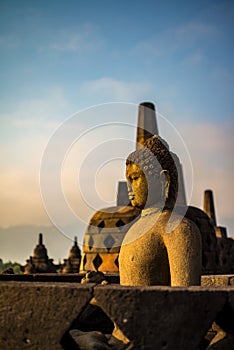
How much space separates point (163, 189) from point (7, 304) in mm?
1593

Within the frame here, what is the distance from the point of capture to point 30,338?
2490mm

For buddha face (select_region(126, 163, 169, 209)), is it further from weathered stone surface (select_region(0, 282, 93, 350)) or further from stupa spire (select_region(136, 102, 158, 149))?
stupa spire (select_region(136, 102, 158, 149))

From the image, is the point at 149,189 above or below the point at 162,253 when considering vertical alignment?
above

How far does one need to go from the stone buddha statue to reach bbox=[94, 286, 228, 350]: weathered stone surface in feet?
2.05

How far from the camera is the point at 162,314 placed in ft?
7.68

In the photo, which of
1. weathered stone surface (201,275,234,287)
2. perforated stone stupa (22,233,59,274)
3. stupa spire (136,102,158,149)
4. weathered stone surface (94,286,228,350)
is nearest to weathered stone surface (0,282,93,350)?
weathered stone surface (94,286,228,350)

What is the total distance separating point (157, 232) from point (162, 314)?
101 centimetres

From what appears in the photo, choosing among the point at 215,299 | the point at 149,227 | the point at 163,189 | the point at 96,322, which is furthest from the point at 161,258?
the point at 96,322

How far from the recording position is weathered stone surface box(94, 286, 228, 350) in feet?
7.64

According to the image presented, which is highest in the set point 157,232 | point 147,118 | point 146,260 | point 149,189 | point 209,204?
point 147,118

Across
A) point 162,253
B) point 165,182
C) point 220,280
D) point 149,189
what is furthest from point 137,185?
point 220,280

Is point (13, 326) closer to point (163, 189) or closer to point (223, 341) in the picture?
point (223, 341)

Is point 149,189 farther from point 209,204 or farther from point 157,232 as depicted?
point 209,204

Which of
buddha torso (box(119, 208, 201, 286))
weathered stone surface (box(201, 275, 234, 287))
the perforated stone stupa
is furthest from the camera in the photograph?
the perforated stone stupa
